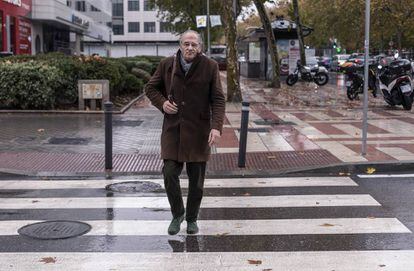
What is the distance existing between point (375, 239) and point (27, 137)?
8430mm

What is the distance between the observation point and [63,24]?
Answer: 4834 centimetres

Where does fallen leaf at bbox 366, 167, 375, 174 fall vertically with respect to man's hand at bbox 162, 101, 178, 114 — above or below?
below

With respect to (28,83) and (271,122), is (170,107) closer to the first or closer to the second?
(271,122)

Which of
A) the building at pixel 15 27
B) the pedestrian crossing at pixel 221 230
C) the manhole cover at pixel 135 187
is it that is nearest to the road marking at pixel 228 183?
the pedestrian crossing at pixel 221 230

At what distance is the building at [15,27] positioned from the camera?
33.0 m

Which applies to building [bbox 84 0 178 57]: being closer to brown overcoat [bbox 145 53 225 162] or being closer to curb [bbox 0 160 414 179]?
curb [bbox 0 160 414 179]

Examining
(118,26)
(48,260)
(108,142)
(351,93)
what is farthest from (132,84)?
(118,26)

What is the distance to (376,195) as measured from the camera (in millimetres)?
7723

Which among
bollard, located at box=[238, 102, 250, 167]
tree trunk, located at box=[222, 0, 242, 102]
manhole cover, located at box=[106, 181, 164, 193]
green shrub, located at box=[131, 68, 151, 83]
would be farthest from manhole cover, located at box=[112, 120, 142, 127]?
green shrub, located at box=[131, 68, 151, 83]

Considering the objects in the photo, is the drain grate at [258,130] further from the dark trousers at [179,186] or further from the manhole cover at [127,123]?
the dark trousers at [179,186]

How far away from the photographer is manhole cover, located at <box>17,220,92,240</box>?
5.96 meters

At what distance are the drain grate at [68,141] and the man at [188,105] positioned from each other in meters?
6.20

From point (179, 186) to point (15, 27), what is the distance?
33.0 metres

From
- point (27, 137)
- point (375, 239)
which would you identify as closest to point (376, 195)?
point (375, 239)
